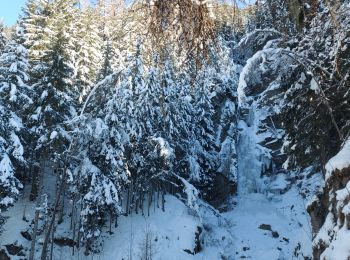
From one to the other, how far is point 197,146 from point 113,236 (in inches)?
500

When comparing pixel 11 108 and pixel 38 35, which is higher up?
pixel 38 35

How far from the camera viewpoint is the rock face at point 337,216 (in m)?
5.83

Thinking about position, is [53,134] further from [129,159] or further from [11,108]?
[129,159]

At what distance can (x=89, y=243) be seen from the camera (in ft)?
91.4

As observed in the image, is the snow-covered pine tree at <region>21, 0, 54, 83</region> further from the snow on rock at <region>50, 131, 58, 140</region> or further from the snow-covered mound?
the snow-covered mound

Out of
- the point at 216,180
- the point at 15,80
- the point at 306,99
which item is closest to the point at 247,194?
the point at 216,180

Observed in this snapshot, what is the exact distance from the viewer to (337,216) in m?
6.91

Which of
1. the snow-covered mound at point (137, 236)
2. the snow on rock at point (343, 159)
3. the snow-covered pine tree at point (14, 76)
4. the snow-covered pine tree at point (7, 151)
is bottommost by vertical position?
the snow-covered mound at point (137, 236)

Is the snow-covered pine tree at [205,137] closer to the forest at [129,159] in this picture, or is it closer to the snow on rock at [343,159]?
the forest at [129,159]

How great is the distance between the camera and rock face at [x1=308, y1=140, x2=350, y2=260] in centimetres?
583

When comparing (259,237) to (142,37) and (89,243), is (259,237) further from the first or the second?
(142,37)

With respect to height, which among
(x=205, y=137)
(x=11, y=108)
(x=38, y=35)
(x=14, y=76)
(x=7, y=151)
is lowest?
(x=7, y=151)

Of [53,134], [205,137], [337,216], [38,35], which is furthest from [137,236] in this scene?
[337,216]

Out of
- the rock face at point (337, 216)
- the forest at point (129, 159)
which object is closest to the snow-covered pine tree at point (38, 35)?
the forest at point (129, 159)
